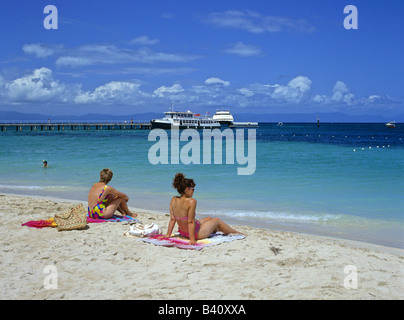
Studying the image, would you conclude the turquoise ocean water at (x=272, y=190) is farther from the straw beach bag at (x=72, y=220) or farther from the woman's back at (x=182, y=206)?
the straw beach bag at (x=72, y=220)

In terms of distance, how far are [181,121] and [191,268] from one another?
71.3 m

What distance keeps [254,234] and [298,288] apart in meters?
2.58

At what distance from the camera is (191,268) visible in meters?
4.93

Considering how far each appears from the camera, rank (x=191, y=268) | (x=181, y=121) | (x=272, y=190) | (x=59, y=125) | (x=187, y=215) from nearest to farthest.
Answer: (x=191, y=268) → (x=187, y=215) → (x=272, y=190) → (x=181, y=121) → (x=59, y=125)

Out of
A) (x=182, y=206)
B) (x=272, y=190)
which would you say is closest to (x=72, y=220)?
(x=182, y=206)

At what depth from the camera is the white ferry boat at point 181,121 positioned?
74688 mm

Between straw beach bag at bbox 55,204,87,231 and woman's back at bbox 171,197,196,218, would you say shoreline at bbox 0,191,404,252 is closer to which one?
woman's back at bbox 171,197,196,218

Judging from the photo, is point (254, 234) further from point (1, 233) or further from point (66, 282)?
point (1, 233)

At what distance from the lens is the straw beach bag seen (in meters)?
6.60

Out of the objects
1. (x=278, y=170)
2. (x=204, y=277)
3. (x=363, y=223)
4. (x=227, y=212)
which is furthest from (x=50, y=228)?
(x=278, y=170)

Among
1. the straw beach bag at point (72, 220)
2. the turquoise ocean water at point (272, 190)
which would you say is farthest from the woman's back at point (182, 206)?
the turquoise ocean water at point (272, 190)

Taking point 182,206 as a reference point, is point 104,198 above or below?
below

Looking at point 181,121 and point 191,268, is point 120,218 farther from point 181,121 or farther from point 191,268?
point 181,121
